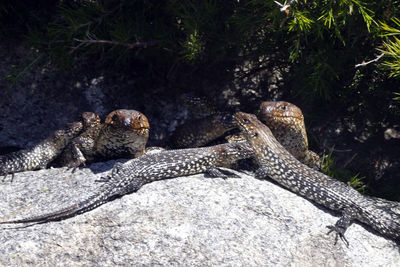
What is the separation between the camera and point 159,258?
3914 mm

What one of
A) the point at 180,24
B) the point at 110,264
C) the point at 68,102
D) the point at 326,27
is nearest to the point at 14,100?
the point at 68,102

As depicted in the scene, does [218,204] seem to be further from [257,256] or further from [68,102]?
[68,102]

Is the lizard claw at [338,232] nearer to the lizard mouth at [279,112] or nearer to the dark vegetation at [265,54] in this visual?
the dark vegetation at [265,54]

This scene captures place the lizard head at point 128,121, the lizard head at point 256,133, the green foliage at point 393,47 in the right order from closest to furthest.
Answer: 1. the green foliage at point 393,47
2. the lizard head at point 128,121
3. the lizard head at point 256,133

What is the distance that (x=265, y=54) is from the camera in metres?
6.17

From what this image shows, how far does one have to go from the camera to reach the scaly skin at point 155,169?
4352 millimetres

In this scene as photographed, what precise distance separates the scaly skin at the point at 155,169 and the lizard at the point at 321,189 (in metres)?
0.25

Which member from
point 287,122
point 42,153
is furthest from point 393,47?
point 42,153

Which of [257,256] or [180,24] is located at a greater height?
[180,24]

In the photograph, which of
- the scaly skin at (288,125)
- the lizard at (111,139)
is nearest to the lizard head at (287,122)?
the scaly skin at (288,125)

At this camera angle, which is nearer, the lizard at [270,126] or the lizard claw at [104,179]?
the lizard claw at [104,179]

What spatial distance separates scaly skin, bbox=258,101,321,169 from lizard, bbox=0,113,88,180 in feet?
8.08

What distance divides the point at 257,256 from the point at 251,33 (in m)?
3.10

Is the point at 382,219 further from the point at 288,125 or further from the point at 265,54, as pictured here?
the point at 265,54
